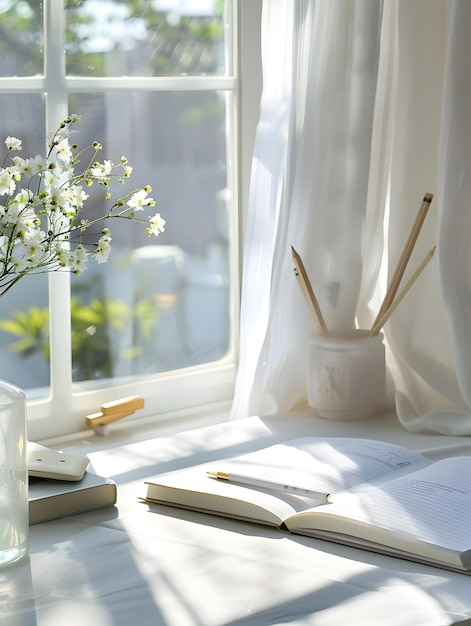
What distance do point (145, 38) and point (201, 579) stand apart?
1.14 metres

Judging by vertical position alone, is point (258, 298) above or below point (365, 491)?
above

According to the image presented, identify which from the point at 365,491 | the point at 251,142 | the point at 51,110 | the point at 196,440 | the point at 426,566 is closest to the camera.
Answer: the point at 426,566

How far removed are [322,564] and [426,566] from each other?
0.11 metres

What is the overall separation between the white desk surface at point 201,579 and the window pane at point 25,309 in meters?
0.52

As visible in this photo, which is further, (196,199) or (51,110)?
(196,199)

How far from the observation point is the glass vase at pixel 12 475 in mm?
1085

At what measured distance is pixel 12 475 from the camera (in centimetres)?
110

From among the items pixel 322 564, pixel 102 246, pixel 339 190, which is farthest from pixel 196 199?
pixel 322 564

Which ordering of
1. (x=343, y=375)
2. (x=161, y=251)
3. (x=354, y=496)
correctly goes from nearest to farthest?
(x=354, y=496) < (x=343, y=375) < (x=161, y=251)

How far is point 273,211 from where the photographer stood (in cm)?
189

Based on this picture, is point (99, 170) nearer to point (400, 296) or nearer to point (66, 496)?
point (66, 496)

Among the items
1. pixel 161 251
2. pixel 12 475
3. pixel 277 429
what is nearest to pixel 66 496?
pixel 12 475

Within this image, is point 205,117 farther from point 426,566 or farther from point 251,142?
point 426,566

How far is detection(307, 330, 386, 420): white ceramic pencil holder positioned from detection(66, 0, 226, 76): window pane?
0.58 meters
